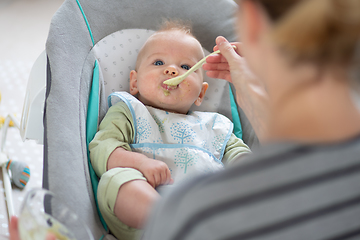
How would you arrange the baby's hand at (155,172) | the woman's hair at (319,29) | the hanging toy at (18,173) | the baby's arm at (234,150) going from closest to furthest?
the woman's hair at (319,29) → the baby's hand at (155,172) → the baby's arm at (234,150) → the hanging toy at (18,173)

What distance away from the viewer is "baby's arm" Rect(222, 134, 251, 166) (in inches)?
48.5

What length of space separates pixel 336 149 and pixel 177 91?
0.89 m

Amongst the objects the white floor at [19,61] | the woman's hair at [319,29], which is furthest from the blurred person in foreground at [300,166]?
the white floor at [19,61]

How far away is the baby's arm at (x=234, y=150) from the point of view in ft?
4.04

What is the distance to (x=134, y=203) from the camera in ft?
2.95

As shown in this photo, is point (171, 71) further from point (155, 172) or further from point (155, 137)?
point (155, 172)

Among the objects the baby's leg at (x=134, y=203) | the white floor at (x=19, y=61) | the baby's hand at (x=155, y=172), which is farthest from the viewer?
the white floor at (x=19, y=61)

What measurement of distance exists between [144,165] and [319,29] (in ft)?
2.44

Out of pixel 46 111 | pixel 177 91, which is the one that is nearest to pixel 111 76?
pixel 177 91

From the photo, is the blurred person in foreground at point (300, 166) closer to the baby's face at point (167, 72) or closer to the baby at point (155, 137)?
the baby at point (155, 137)

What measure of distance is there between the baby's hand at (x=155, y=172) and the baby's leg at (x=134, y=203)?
8 cm

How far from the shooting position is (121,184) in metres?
0.92

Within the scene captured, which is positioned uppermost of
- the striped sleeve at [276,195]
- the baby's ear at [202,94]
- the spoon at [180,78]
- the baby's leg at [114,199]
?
the striped sleeve at [276,195]

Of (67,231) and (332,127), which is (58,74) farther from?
(332,127)
